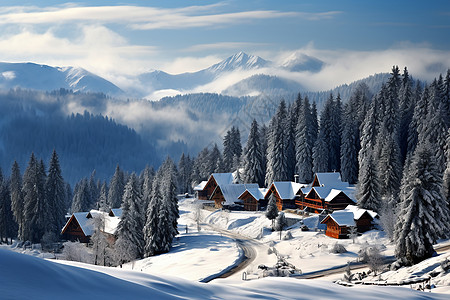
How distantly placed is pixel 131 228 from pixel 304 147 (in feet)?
125

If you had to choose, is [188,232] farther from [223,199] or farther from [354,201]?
[354,201]

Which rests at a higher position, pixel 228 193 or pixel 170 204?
pixel 228 193

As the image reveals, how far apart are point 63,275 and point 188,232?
56051 millimetres

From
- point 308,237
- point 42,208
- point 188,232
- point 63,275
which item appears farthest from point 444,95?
point 63,275

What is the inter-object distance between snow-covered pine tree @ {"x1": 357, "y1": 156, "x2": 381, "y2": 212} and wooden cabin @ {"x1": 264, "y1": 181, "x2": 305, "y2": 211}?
50.2 ft

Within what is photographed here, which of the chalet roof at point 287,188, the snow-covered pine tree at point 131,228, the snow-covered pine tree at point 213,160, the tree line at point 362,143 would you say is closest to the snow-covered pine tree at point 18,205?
the snow-covered pine tree at point 131,228

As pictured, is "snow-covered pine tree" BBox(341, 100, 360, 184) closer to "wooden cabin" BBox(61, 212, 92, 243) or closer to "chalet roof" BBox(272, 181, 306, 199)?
"chalet roof" BBox(272, 181, 306, 199)

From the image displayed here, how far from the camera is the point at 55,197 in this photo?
7531 cm

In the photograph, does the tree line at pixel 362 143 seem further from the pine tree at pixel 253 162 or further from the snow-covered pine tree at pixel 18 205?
the snow-covered pine tree at pixel 18 205

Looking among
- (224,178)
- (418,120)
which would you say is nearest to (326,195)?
(418,120)

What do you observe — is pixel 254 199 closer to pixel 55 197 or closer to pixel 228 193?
pixel 228 193

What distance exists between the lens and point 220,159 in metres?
101

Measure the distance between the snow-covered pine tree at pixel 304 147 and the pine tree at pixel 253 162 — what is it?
7277mm

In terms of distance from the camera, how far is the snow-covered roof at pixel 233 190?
264ft
